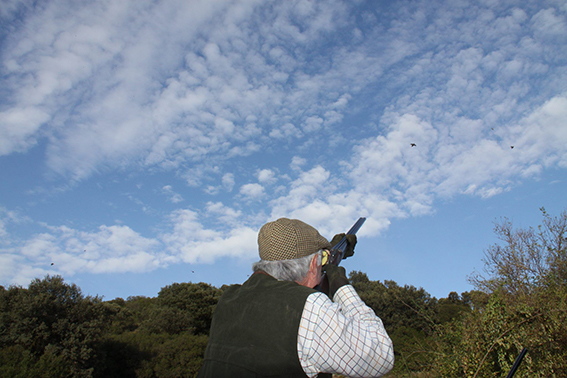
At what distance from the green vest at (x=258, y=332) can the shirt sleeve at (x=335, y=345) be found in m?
0.05

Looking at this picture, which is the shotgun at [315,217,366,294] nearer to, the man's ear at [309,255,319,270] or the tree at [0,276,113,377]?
the man's ear at [309,255,319,270]

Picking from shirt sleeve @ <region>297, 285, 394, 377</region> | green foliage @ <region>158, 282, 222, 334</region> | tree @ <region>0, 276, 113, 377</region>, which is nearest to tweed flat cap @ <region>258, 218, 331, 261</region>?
shirt sleeve @ <region>297, 285, 394, 377</region>

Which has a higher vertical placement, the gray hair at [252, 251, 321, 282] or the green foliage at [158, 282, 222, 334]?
the green foliage at [158, 282, 222, 334]

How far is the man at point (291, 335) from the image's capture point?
1.63 metres

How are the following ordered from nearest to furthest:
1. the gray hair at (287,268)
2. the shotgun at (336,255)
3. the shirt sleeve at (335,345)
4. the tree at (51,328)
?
the shirt sleeve at (335,345), the gray hair at (287,268), the shotgun at (336,255), the tree at (51,328)

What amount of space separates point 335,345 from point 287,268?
608 millimetres

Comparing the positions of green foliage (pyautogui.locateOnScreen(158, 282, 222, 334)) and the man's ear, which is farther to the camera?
green foliage (pyautogui.locateOnScreen(158, 282, 222, 334))

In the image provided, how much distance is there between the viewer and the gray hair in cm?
212

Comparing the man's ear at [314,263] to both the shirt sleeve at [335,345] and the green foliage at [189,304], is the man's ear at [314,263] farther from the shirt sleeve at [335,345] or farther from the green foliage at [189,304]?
the green foliage at [189,304]

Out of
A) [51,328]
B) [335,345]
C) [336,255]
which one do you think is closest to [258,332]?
[335,345]

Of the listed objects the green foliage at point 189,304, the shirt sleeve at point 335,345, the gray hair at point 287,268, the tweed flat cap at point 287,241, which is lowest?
the shirt sleeve at point 335,345

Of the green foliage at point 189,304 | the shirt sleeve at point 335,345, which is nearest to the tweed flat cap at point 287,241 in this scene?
the shirt sleeve at point 335,345

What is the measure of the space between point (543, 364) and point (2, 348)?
29.8m

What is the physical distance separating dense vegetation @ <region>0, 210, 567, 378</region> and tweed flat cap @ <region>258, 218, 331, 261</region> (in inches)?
178
